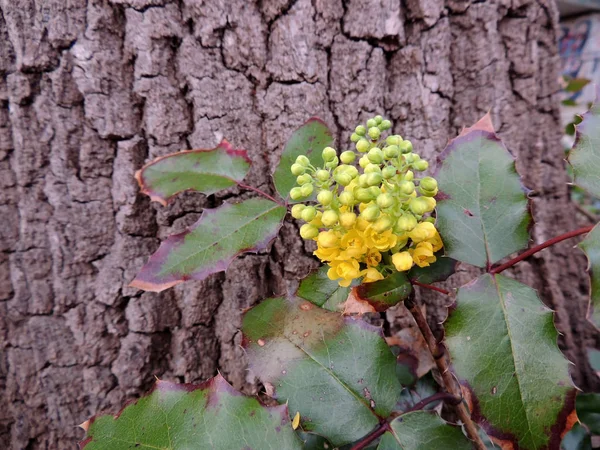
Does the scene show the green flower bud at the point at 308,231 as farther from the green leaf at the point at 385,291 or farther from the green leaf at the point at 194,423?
the green leaf at the point at 194,423

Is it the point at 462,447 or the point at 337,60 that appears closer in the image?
the point at 462,447

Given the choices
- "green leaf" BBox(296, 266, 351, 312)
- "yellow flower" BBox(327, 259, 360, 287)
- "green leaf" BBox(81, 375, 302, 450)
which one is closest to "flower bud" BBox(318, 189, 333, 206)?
→ "yellow flower" BBox(327, 259, 360, 287)

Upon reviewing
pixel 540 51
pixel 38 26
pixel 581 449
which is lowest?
pixel 581 449

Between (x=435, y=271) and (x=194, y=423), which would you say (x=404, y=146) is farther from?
(x=194, y=423)

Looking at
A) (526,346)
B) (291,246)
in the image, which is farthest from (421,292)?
(526,346)

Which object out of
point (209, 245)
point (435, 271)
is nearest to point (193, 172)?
point (209, 245)

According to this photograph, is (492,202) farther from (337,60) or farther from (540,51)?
(540,51)

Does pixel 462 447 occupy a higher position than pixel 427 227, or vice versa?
pixel 427 227
